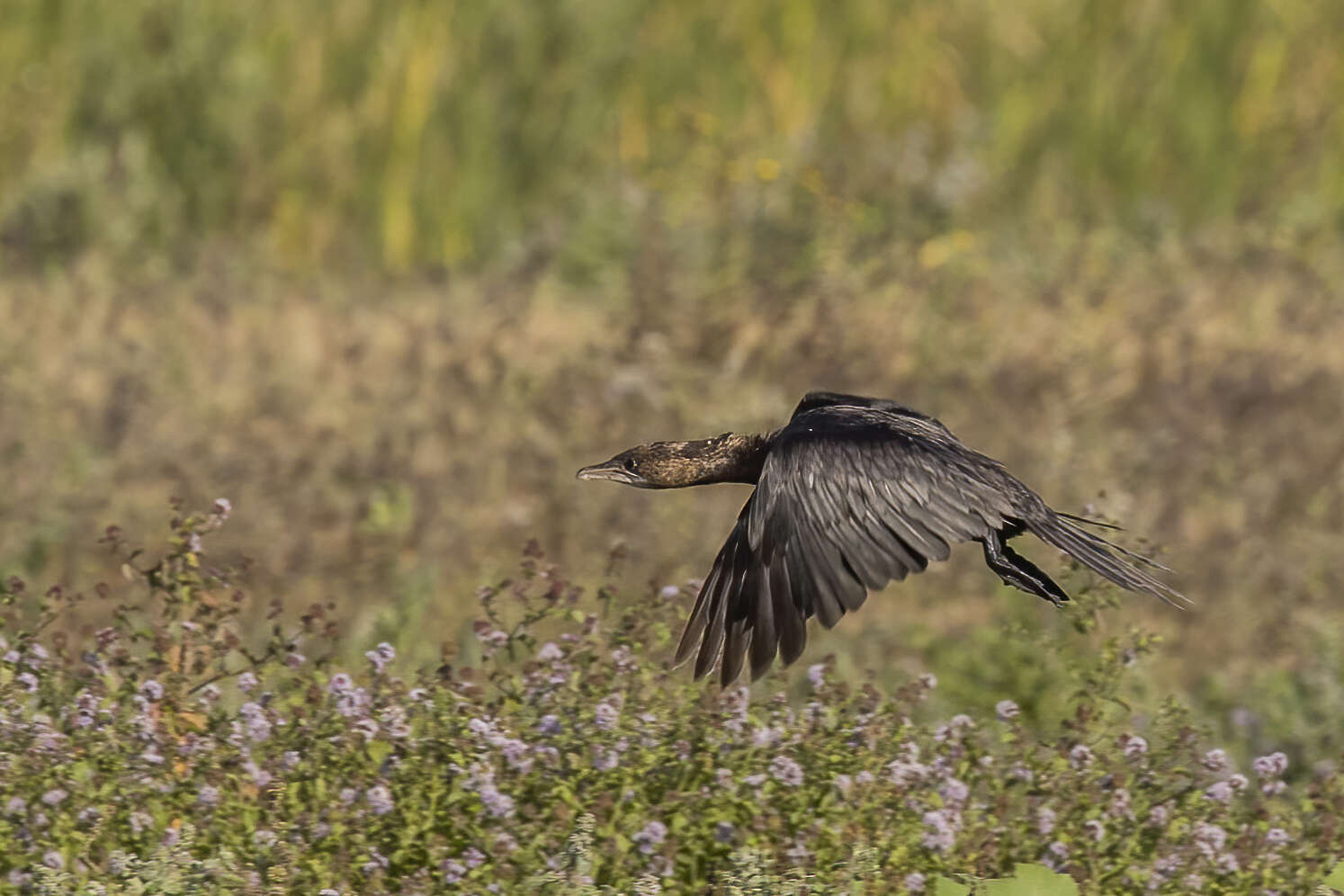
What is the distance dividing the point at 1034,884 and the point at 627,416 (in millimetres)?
4098

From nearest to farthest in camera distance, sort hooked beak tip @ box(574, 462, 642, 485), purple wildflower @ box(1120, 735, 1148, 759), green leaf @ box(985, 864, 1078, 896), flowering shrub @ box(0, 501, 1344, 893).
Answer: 1. green leaf @ box(985, 864, 1078, 896)
2. flowering shrub @ box(0, 501, 1344, 893)
3. purple wildflower @ box(1120, 735, 1148, 759)
4. hooked beak tip @ box(574, 462, 642, 485)

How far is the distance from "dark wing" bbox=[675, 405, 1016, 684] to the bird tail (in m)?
0.13

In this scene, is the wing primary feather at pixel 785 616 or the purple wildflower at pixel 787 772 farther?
the purple wildflower at pixel 787 772

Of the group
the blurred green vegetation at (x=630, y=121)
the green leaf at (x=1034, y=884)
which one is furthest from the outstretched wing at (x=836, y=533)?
the blurred green vegetation at (x=630, y=121)

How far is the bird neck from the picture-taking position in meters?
5.75

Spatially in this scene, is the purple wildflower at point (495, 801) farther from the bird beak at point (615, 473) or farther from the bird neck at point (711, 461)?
the bird neck at point (711, 461)

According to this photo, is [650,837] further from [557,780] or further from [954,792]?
[954,792]

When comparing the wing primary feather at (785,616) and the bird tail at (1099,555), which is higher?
the bird tail at (1099,555)

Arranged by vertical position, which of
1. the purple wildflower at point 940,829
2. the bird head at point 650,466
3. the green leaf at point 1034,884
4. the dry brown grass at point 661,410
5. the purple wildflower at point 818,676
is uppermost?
the dry brown grass at point 661,410

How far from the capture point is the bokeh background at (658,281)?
7.20m

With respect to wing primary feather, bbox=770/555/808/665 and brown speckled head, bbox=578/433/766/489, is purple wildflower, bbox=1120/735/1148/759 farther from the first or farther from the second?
brown speckled head, bbox=578/433/766/489

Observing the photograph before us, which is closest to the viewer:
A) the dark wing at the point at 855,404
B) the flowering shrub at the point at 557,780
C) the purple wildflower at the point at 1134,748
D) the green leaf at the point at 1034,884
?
the green leaf at the point at 1034,884

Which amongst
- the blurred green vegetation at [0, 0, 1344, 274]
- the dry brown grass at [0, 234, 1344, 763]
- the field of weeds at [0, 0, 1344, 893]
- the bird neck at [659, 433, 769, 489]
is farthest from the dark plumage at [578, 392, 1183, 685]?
the blurred green vegetation at [0, 0, 1344, 274]

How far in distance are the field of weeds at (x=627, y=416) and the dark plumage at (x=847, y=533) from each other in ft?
0.42
